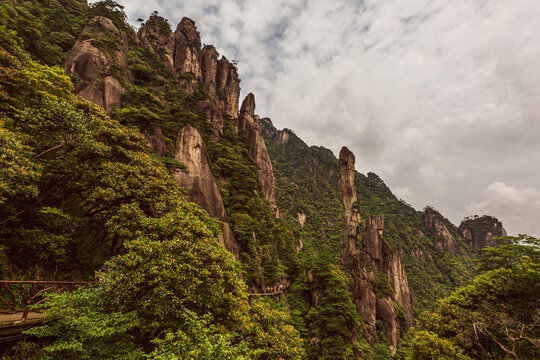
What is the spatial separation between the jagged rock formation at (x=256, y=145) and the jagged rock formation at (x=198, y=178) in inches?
964

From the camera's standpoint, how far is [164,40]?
4522 cm

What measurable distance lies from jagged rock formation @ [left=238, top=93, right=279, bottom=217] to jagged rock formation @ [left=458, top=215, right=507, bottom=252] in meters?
99.2

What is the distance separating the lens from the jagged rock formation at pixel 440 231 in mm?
79312

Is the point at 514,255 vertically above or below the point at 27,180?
below

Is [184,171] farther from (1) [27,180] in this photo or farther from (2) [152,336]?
(2) [152,336]

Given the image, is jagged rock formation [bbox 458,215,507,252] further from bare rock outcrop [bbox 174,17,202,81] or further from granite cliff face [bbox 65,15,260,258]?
bare rock outcrop [bbox 174,17,202,81]

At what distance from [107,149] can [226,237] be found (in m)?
12.1

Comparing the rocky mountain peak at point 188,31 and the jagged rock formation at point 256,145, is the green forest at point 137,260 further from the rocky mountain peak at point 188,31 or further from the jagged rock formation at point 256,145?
the rocky mountain peak at point 188,31

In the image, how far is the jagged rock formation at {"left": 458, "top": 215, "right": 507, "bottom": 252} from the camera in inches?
3406

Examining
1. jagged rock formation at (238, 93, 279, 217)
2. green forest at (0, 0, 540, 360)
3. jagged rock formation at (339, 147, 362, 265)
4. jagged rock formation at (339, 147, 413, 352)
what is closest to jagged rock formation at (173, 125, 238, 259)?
green forest at (0, 0, 540, 360)

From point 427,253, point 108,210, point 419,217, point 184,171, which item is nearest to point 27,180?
point 108,210

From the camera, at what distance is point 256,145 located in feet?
158

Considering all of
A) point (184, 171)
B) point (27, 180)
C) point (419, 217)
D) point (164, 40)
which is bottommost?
point (27, 180)

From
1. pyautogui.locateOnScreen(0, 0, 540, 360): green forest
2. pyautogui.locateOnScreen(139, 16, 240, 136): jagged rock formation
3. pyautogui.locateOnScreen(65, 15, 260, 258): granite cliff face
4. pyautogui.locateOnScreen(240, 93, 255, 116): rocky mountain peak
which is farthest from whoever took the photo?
pyautogui.locateOnScreen(240, 93, 255, 116): rocky mountain peak
